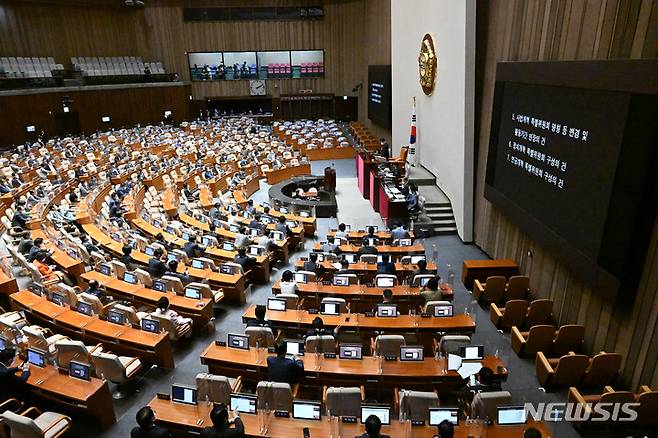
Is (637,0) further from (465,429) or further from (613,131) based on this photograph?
(465,429)

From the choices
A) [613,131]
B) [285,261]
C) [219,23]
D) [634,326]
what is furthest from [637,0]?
[219,23]

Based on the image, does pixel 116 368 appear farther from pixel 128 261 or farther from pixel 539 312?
pixel 539 312

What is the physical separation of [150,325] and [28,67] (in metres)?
27.2

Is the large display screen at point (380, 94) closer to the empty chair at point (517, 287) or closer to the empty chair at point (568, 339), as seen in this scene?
the empty chair at point (517, 287)

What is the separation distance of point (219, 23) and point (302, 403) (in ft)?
114

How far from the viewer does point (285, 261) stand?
40.4ft

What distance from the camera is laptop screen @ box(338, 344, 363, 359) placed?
666cm

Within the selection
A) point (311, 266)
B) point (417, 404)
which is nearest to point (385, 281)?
point (311, 266)

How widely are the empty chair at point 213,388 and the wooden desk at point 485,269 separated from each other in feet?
21.3

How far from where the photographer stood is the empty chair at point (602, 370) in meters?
6.53

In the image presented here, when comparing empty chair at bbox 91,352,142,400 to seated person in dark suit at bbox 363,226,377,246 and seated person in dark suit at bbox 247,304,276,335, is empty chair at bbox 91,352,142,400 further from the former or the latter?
seated person in dark suit at bbox 363,226,377,246

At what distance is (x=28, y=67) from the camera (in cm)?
2722

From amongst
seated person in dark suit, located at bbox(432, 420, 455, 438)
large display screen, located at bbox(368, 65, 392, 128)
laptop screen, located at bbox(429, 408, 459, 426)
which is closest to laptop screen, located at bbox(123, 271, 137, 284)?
laptop screen, located at bbox(429, 408, 459, 426)

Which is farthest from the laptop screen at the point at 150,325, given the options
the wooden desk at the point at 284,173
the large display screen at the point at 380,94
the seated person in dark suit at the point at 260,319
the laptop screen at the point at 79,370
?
the large display screen at the point at 380,94
